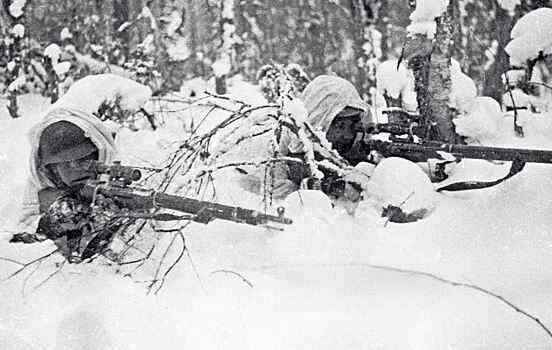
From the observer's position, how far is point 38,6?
44.4 ft

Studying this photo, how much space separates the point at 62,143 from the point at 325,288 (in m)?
2.57

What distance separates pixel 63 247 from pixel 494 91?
688cm

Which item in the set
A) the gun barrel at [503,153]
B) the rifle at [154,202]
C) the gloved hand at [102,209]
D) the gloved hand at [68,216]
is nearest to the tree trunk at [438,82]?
the gun barrel at [503,153]

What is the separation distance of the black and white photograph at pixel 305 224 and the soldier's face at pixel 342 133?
1 cm

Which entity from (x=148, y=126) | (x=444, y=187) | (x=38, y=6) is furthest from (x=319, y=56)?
(x=444, y=187)

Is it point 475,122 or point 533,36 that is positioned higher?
point 533,36

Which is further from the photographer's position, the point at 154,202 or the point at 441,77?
the point at 441,77

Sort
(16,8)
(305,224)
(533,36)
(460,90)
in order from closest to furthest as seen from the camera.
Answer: (305,224)
(460,90)
(533,36)
(16,8)

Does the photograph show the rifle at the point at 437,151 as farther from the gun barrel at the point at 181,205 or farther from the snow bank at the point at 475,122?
the gun barrel at the point at 181,205

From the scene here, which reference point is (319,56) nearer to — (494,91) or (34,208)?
(494,91)

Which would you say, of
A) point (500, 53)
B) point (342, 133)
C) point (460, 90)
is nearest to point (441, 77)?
point (460, 90)

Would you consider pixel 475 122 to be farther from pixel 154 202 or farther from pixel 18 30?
pixel 18 30

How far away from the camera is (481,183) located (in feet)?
10.2

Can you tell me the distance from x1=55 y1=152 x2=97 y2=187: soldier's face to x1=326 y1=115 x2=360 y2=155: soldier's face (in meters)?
1.81
